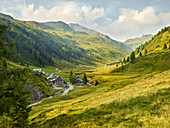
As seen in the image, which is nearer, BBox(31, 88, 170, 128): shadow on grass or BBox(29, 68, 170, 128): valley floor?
BBox(29, 68, 170, 128): valley floor

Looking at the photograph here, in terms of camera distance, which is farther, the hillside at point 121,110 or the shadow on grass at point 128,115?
the shadow on grass at point 128,115

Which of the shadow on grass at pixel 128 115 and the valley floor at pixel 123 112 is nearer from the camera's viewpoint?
the valley floor at pixel 123 112

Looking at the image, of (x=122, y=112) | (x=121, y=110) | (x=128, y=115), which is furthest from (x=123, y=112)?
(x=128, y=115)

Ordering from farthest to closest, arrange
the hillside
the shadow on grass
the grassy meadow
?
1. the shadow on grass
2. the hillside
3. the grassy meadow

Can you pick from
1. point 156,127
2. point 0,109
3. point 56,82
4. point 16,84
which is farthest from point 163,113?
point 56,82

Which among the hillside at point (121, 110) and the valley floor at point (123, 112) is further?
the hillside at point (121, 110)

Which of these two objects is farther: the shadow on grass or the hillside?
the shadow on grass

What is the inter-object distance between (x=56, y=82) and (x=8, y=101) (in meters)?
101

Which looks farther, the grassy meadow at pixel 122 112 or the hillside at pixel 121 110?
the hillside at pixel 121 110

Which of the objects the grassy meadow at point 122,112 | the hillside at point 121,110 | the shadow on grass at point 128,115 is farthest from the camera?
the shadow on grass at point 128,115

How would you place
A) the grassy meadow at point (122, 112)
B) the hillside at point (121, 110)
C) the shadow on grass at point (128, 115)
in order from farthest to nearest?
the shadow on grass at point (128, 115) < the hillside at point (121, 110) < the grassy meadow at point (122, 112)

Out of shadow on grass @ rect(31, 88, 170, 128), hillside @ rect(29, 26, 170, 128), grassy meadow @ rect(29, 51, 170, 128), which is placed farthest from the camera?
shadow on grass @ rect(31, 88, 170, 128)

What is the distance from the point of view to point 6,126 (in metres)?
13.2

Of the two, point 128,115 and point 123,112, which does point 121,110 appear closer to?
point 123,112
